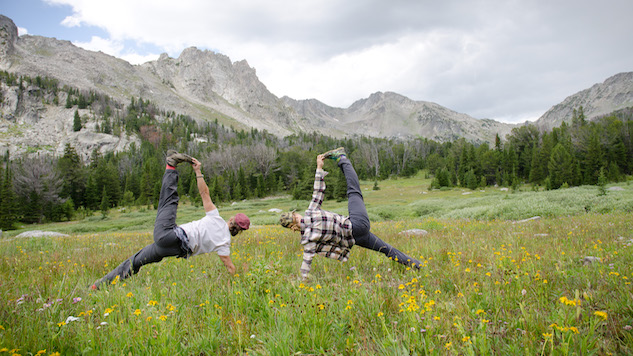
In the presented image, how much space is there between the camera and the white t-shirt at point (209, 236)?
5.07 metres

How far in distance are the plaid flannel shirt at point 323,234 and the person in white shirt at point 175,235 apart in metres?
1.33

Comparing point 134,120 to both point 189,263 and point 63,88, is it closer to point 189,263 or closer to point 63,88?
point 63,88

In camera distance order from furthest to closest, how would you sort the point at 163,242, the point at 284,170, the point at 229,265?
1. the point at 284,170
2. the point at 229,265
3. the point at 163,242

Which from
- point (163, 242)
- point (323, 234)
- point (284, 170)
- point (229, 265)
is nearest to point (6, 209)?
point (163, 242)

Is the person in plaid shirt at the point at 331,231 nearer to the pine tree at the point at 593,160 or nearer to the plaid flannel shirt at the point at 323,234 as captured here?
the plaid flannel shirt at the point at 323,234

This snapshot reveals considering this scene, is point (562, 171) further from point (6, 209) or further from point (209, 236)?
point (6, 209)

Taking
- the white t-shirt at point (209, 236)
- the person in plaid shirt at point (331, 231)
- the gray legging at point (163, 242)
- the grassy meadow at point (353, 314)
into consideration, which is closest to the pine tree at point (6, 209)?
the grassy meadow at point (353, 314)

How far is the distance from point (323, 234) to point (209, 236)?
2035mm

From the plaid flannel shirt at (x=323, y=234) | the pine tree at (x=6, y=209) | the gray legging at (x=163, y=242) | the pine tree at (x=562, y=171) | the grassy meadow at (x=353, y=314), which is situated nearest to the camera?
the grassy meadow at (x=353, y=314)

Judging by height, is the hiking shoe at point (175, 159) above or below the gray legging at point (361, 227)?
above

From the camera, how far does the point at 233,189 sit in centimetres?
7762

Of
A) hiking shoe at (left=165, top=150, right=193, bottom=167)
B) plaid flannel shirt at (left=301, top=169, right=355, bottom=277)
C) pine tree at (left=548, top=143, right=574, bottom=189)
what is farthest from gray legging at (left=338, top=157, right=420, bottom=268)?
pine tree at (left=548, top=143, right=574, bottom=189)

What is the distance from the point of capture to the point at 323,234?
182 inches

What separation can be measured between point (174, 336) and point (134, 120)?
183 metres
